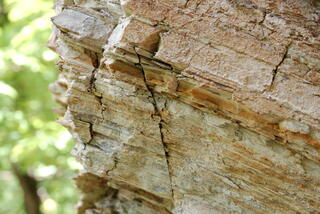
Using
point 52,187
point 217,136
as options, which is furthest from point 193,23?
A: point 52,187

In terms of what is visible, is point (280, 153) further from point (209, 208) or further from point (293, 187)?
point (209, 208)

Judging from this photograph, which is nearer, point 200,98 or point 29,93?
point 200,98

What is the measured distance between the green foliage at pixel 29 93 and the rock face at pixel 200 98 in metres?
3.06

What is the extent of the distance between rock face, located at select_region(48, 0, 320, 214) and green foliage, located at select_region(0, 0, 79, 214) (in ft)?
10.0

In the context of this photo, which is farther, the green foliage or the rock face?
the green foliage

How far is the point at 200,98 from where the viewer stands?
3379mm

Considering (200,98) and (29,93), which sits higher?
(29,93)

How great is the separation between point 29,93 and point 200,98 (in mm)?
6176

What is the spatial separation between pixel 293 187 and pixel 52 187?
28.2 feet

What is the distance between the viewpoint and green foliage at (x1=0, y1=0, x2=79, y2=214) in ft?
23.0

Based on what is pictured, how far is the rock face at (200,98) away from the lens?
3199mm

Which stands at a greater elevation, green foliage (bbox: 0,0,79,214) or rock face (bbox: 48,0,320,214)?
green foliage (bbox: 0,0,79,214)

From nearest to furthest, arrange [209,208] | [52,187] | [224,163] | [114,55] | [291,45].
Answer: [291,45], [114,55], [224,163], [209,208], [52,187]

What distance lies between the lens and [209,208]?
4.00 metres
